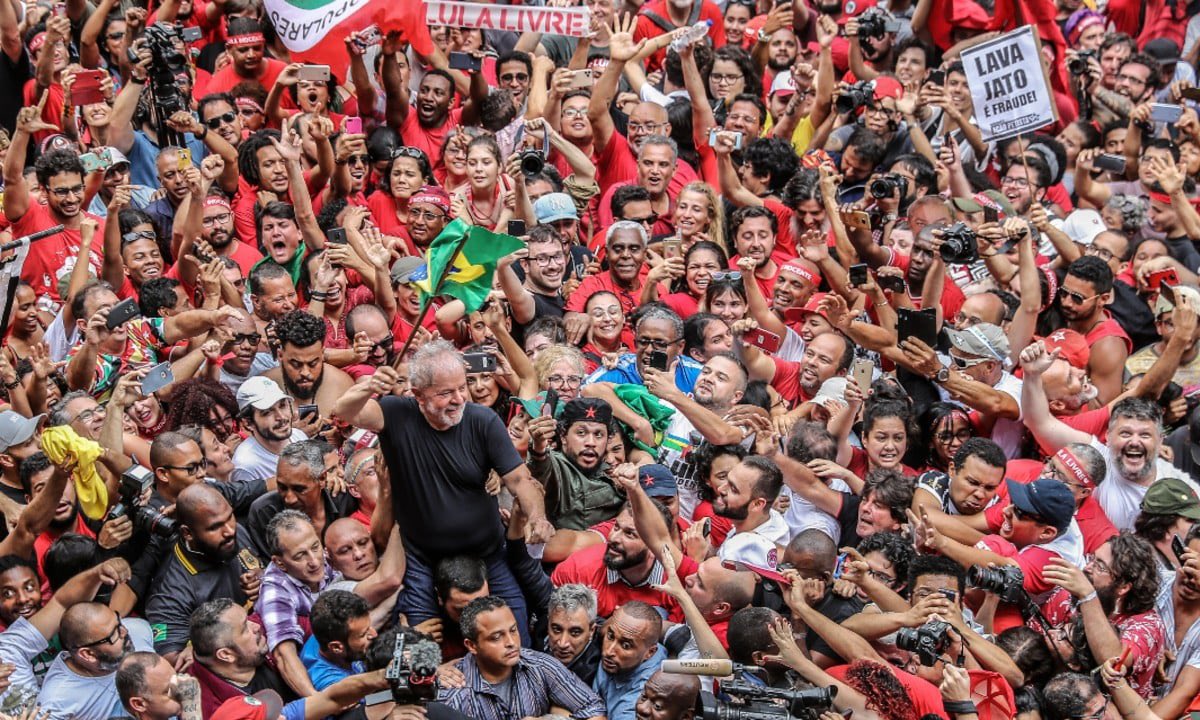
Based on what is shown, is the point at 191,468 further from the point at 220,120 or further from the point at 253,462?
the point at 220,120

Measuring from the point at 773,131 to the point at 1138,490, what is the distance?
4.16 metres

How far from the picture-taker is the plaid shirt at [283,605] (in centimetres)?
751

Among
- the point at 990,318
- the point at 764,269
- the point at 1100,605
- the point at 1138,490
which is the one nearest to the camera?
the point at 1100,605

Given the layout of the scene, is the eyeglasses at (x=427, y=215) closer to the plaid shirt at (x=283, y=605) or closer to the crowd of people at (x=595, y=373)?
the crowd of people at (x=595, y=373)

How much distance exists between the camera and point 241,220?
10.7m

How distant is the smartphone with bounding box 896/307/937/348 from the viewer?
9281 mm

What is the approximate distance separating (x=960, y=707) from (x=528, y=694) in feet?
5.54

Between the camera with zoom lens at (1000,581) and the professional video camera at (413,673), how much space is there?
2247 millimetres

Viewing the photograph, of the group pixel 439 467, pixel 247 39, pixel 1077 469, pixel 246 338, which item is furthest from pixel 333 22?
pixel 1077 469

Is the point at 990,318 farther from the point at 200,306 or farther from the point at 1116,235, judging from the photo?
the point at 200,306

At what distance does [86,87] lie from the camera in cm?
1052

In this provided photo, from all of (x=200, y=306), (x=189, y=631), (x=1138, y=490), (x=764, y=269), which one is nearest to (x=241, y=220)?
(x=200, y=306)

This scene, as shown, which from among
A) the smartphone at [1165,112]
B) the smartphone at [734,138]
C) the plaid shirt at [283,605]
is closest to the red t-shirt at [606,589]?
the plaid shirt at [283,605]

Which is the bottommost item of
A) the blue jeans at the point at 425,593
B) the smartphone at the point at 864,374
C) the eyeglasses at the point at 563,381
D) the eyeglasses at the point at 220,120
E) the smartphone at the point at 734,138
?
the blue jeans at the point at 425,593
